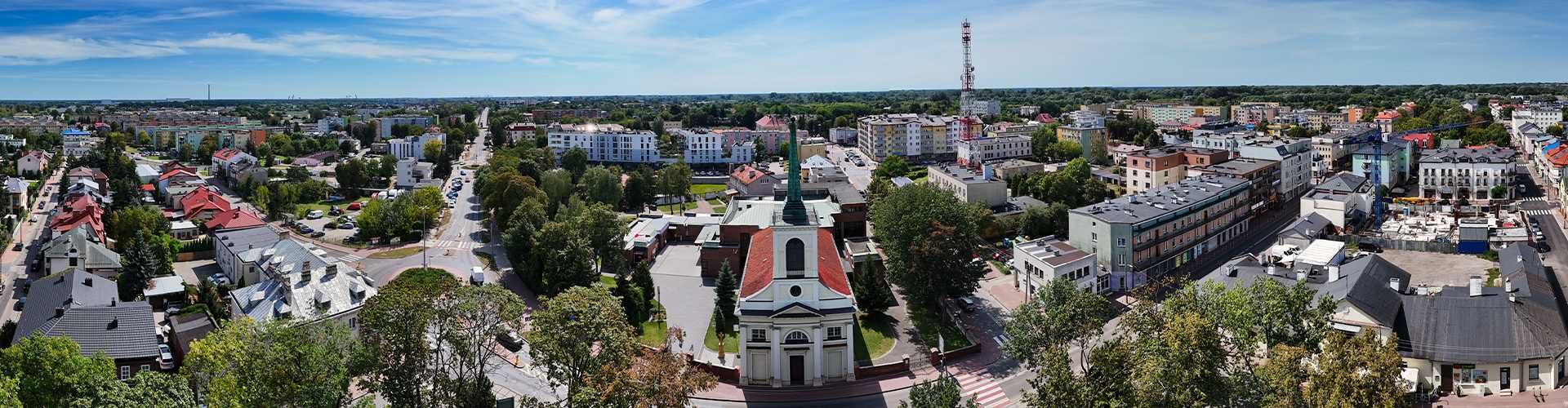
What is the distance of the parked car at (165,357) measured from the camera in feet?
119

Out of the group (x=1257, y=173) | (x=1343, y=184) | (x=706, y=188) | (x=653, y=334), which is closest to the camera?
(x=653, y=334)

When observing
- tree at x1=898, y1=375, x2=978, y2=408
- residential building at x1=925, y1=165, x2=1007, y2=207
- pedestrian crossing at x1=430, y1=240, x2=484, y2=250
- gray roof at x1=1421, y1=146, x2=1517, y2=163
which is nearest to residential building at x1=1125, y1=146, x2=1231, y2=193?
residential building at x1=925, y1=165, x2=1007, y2=207

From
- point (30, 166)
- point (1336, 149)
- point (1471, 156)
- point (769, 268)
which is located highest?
point (1336, 149)

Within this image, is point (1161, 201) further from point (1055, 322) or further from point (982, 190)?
point (1055, 322)

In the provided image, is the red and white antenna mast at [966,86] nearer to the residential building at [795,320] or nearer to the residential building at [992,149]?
the residential building at [992,149]

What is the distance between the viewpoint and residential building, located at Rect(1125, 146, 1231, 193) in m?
76.7

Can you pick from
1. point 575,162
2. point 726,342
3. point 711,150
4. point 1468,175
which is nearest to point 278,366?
point 726,342

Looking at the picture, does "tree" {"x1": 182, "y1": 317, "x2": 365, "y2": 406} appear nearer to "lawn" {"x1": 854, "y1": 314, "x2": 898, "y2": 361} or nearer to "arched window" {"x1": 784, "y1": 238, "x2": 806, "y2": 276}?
"arched window" {"x1": 784, "y1": 238, "x2": 806, "y2": 276}

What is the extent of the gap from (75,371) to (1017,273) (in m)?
40.0

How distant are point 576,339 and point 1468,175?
8177cm

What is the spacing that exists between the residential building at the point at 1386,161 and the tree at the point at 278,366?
81.8 metres

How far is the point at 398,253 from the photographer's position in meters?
64.1

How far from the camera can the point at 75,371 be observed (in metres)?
27.2

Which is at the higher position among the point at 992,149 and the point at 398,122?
the point at 398,122
